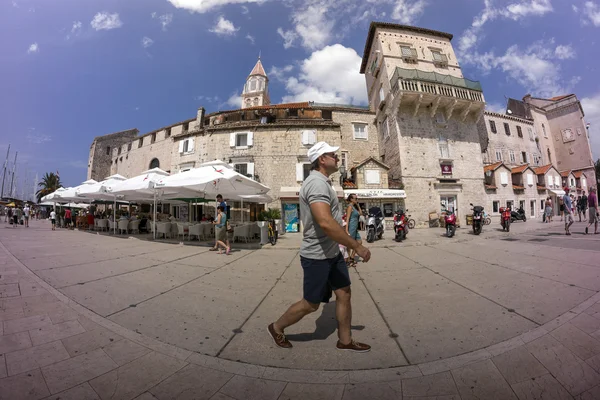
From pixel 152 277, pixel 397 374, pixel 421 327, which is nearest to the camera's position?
pixel 397 374

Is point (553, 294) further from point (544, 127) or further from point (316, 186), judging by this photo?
point (544, 127)

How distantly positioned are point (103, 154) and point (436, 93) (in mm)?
39752

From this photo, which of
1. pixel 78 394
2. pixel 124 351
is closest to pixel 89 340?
pixel 124 351

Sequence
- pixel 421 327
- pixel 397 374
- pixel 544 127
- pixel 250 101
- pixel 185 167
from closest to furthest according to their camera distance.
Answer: pixel 397 374 → pixel 421 327 → pixel 185 167 → pixel 544 127 → pixel 250 101

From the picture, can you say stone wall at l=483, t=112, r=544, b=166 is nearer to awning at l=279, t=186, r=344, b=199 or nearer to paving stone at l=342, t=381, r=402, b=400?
awning at l=279, t=186, r=344, b=199

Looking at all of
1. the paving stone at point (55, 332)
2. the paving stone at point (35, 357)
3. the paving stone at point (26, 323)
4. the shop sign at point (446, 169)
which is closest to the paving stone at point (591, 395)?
the paving stone at point (35, 357)

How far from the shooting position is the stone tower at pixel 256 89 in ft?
144

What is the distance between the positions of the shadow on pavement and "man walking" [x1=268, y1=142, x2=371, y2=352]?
204 millimetres

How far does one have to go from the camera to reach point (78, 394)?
149cm

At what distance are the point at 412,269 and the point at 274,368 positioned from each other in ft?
13.3

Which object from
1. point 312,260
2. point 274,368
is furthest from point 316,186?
point 274,368

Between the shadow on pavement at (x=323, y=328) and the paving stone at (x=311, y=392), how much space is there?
0.60 meters

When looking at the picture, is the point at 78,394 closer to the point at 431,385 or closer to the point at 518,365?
the point at 431,385

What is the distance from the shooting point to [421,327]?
2418 mm
